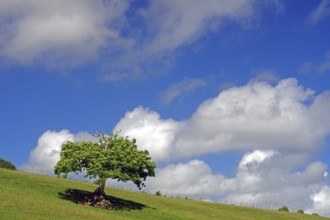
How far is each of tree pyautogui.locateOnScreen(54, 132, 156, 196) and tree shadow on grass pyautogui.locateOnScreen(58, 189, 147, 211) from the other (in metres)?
2.79

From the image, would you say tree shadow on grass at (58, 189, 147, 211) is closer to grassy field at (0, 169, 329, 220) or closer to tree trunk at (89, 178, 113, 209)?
grassy field at (0, 169, 329, 220)

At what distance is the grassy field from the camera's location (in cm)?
5992

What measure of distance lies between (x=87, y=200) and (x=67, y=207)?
12.7 meters

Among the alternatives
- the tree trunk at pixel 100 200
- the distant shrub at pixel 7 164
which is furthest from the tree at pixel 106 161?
the distant shrub at pixel 7 164

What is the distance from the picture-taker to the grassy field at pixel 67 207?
5992 centimetres

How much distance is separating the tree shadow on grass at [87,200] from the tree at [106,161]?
2790mm

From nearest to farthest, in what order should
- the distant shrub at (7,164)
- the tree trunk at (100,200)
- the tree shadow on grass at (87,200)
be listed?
the tree trunk at (100,200) → the tree shadow on grass at (87,200) → the distant shrub at (7,164)

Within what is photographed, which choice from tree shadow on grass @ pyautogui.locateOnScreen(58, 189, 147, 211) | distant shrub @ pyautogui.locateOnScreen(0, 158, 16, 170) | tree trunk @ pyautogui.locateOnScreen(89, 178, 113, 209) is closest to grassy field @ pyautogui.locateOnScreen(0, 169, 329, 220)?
tree shadow on grass @ pyautogui.locateOnScreen(58, 189, 147, 211)

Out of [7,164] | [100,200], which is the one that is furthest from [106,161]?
[7,164]

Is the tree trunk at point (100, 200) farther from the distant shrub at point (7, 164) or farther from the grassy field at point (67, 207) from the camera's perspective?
the distant shrub at point (7, 164)

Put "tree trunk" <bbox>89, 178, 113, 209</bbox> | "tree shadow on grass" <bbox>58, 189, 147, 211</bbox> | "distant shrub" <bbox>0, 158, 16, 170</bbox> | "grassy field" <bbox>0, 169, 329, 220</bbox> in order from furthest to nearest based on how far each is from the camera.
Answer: "distant shrub" <bbox>0, 158, 16, 170</bbox> < "tree shadow on grass" <bbox>58, 189, 147, 211</bbox> < "tree trunk" <bbox>89, 178, 113, 209</bbox> < "grassy field" <bbox>0, 169, 329, 220</bbox>

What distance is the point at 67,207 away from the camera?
66938mm

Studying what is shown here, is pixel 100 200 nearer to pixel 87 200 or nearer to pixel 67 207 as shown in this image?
pixel 87 200

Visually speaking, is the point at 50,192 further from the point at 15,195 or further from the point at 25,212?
the point at 25,212
